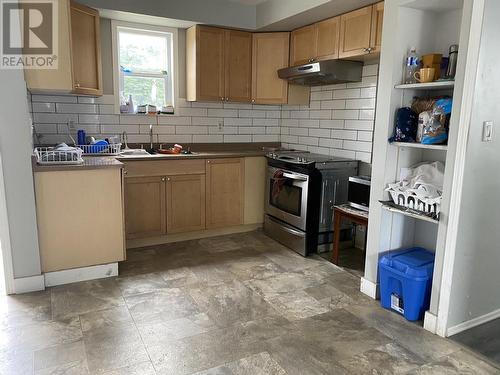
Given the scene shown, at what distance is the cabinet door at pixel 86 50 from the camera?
10.7ft

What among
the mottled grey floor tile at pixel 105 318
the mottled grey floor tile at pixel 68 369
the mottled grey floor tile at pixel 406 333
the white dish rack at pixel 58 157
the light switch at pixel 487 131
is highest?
the light switch at pixel 487 131

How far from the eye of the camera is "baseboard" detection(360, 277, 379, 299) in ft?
8.91

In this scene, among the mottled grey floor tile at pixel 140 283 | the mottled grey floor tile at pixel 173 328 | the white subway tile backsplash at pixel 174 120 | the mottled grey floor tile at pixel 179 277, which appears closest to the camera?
the mottled grey floor tile at pixel 173 328

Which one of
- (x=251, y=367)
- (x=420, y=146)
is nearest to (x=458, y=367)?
(x=251, y=367)

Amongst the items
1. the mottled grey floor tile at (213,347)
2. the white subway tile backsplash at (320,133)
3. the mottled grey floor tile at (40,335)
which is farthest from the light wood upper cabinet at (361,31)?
the mottled grey floor tile at (40,335)

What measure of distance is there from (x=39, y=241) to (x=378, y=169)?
2501 mm

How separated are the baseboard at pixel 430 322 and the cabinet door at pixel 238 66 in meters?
2.84

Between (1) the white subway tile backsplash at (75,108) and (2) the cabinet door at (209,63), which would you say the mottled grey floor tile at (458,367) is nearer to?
(2) the cabinet door at (209,63)

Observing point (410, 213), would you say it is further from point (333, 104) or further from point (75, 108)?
point (75, 108)

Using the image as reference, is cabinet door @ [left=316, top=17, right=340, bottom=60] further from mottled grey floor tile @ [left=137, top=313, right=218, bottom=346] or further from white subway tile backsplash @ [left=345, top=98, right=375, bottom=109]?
mottled grey floor tile @ [left=137, top=313, right=218, bottom=346]

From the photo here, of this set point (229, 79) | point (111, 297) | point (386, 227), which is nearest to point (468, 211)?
point (386, 227)

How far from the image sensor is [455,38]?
247 centimetres

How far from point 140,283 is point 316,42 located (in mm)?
2768

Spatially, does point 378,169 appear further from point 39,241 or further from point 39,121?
point 39,121
